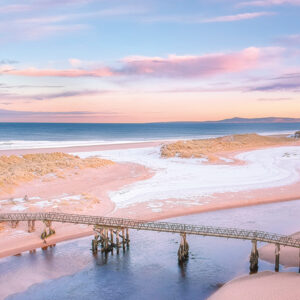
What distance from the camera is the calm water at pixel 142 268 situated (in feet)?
78.1

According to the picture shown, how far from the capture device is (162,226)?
29.7 metres

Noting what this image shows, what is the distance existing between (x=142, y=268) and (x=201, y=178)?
30423 millimetres

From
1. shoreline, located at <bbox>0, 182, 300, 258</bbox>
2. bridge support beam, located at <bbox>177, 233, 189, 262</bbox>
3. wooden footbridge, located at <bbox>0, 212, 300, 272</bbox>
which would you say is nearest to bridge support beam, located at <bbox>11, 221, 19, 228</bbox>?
wooden footbridge, located at <bbox>0, 212, 300, 272</bbox>

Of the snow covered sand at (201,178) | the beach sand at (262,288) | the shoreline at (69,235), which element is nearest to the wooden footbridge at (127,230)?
the shoreline at (69,235)

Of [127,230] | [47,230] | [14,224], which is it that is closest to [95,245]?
[127,230]

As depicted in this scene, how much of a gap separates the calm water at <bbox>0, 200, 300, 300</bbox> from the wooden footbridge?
104cm

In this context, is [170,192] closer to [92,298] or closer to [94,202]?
[94,202]

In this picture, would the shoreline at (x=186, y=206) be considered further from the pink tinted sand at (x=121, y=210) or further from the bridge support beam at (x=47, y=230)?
the bridge support beam at (x=47, y=230)

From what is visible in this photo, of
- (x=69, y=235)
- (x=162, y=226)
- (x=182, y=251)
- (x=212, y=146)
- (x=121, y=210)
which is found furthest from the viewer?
(x=212, y=146)

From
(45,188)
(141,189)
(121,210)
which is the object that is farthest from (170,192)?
(45,188)

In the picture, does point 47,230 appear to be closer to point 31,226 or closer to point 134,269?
point 31,226

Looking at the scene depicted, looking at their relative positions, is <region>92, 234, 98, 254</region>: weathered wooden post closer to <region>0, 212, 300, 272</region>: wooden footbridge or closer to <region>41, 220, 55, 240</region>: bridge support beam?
<region>0, 212, 300, 272</region>: wooden footbridge

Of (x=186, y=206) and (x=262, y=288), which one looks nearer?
(x=262, y=288)

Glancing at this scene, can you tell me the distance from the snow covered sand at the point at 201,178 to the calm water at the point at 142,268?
1009cm
